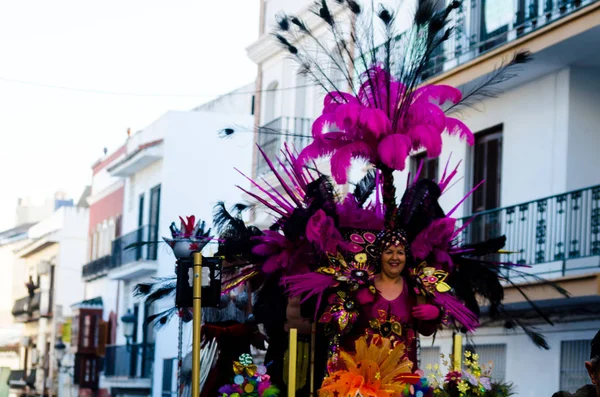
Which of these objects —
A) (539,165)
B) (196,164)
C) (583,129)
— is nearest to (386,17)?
(583,129)

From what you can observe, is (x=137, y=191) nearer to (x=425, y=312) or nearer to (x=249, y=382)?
(x=249, y=382)

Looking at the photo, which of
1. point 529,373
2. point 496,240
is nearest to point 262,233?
point 496,240

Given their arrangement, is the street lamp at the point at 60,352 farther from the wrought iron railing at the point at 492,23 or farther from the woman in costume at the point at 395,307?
the woman in costume at the point at 395,307

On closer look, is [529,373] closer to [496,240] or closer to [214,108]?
[496,240]

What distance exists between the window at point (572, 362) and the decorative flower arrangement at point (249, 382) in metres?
8.11

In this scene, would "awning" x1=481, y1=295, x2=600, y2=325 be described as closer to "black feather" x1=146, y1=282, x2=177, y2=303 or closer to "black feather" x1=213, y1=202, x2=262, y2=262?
"black feather" x1=146, y1=282, x2=177, y2=303

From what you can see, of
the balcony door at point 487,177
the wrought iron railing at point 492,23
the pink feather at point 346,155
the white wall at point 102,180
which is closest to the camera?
the pink feather at point 346,155

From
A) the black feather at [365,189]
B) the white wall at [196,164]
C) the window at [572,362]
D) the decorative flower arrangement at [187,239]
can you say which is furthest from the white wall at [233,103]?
the black feather at [365,189]

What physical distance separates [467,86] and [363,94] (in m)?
8.50

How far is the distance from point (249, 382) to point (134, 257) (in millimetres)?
27365

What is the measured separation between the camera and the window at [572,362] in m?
15.0

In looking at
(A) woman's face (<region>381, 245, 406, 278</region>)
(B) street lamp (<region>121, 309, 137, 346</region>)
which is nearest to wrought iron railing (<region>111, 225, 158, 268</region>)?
(B) street lamp (<region>121, 309, 137, 346</region>)

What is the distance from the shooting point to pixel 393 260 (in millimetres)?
7574

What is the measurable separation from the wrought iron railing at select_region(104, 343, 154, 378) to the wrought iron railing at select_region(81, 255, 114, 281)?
105 inches
